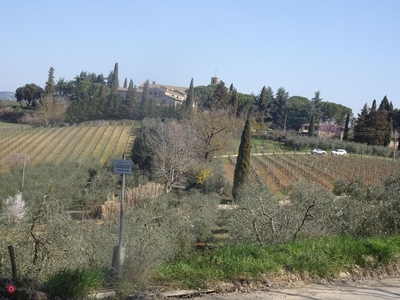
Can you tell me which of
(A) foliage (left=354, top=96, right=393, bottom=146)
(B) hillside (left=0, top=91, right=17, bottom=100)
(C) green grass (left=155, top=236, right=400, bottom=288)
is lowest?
(C) green grass (left=155, top=236, right=400, bottom=288)

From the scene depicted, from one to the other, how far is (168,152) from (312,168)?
12179 mm

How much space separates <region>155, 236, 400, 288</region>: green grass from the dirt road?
289mm

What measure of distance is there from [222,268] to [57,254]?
2.42 m

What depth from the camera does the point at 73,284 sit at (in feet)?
15.8

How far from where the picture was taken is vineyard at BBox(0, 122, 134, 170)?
32.8m

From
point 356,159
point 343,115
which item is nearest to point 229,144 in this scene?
point 356,159

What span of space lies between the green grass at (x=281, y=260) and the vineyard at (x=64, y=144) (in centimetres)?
2430

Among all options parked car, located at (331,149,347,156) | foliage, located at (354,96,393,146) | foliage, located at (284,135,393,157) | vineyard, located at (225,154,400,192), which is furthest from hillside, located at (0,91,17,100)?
foliage, located at (354,96,393,146)

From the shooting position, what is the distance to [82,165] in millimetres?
31391

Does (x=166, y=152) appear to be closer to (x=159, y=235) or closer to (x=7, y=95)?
(x=159, y=235)

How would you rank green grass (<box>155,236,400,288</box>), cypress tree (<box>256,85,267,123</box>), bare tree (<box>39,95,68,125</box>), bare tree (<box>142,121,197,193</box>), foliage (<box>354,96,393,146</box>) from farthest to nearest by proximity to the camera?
cypress tree (<box>256,85,267,123</box>) < foliage (<box>354,96,393,146</box>) < bare tree (<box>39,95,68,125</box>) < bare tree (<box>142,121,197,193</box>) < green grass (<box>155,236,400,288</box>)

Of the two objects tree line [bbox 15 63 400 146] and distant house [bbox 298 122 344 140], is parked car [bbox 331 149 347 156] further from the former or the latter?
distant house [bbox 298 122 344 140]

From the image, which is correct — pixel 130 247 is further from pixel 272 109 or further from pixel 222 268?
pixel 272 109

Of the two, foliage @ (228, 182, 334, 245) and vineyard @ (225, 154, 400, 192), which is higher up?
foliage @ (228, 182, 334, 245)
